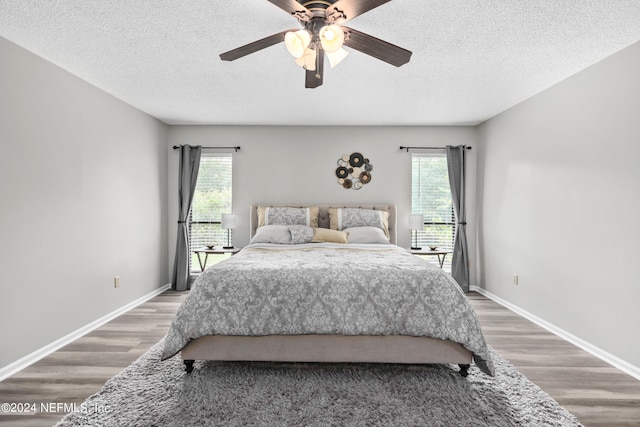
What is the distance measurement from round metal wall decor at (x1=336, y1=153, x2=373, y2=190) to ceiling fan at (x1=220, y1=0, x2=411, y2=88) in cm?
277

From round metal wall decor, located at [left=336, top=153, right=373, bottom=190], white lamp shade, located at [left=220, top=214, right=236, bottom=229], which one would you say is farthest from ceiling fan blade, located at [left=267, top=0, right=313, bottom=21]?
white lamp shade, located at [left=220, top=214, right=236, bottom=229]

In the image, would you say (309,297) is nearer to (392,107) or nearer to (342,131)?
(392,107)

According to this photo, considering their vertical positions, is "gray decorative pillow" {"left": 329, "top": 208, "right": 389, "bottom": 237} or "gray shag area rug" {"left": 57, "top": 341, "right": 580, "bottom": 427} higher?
"gray decorative pillow" {"left": 329, "top": 208, "right": 389, "bottom": 237}

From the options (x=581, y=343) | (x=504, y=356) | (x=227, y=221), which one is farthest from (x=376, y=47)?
(x=227, y=221)

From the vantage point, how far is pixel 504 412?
6.45 feet

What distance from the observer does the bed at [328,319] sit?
2297 millimetres

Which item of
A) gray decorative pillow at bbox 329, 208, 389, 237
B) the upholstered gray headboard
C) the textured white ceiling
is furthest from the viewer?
the upholstered gray headboard

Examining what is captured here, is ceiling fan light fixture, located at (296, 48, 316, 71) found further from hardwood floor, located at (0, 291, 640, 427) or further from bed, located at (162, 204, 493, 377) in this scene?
hardwood floor, located at (0, 291, 640, 427)

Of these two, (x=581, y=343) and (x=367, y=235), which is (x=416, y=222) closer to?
(x=367, y=235)

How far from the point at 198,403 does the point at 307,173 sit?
11.5ft

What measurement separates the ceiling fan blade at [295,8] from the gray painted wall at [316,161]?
3168 millimetres

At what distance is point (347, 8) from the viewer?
5.71 ft

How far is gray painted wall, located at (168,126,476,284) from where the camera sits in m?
5.00

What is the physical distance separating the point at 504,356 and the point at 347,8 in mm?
2814
